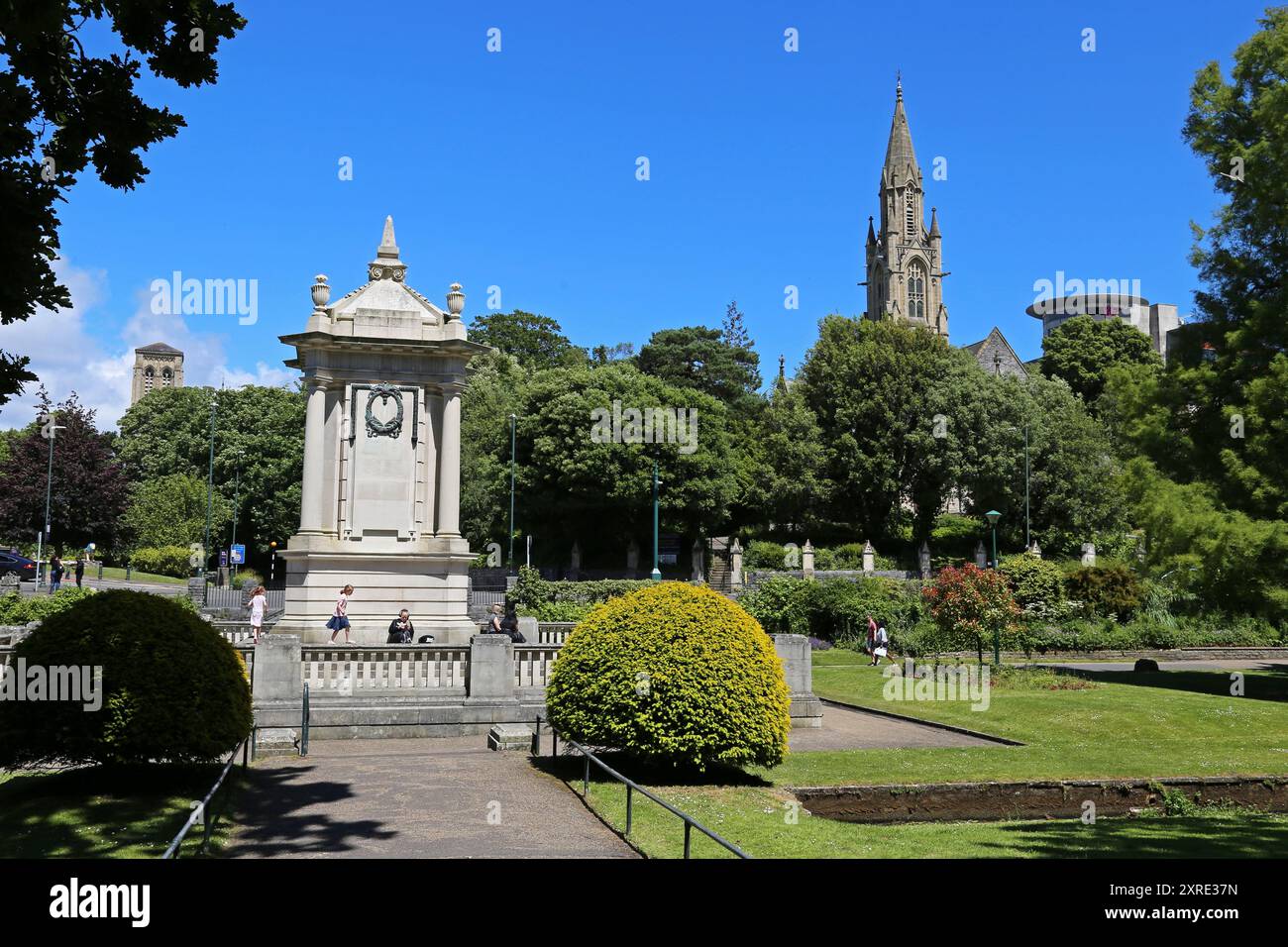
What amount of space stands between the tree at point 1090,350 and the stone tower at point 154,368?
123m

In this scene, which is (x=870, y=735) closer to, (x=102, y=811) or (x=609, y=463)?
(x=102, y=811)

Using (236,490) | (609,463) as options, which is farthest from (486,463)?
(236,490)

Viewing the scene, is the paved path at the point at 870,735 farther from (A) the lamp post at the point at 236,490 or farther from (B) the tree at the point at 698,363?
(B) the tree at the point at 698,363

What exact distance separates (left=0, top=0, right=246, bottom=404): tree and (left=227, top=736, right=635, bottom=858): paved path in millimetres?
5374

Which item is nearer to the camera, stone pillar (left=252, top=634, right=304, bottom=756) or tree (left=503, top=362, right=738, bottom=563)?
stone pillar (left=252, top=634, right=304, bottom=756)

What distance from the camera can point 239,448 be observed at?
3059 inches

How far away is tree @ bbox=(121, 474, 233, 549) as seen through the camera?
230 ft

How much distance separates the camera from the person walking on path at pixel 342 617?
2369 cm

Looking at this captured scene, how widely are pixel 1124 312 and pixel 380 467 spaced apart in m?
125

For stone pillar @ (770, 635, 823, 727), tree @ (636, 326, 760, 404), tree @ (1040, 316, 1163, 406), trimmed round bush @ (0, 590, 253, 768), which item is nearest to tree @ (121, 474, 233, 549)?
tree @ (636, 326, 760, 404)

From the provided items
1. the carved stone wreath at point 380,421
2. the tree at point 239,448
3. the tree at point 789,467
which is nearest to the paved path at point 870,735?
the carved stone wreath at point 380,421

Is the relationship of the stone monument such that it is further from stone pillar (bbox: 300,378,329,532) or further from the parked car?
Answer: the parked car

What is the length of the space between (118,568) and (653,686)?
225 ft
